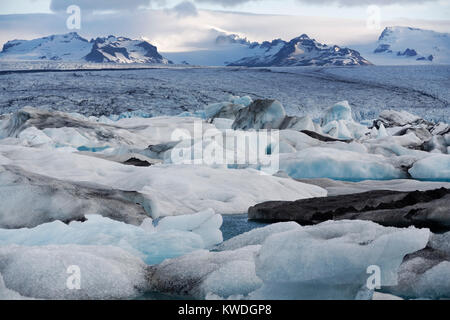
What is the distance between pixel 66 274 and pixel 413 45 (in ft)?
410

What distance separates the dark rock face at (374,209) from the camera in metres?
5.57

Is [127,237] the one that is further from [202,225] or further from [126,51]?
[126,51]

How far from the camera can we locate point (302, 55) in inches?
4397

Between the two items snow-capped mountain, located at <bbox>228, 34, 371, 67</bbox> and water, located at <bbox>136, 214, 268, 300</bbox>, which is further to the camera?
snow-capped mountain, located at <bbox>228, 34, 371, 67</bbox>

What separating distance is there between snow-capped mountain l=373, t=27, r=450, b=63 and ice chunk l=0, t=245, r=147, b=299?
9797 centimetres

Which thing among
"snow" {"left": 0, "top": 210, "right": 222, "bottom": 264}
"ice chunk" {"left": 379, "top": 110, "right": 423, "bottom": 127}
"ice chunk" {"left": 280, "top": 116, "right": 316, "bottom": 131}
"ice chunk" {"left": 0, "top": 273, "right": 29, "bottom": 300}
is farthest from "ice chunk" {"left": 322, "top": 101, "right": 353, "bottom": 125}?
"ice chunk" {"left": 0, "top": 273, "right": 29, "bottom": 300}

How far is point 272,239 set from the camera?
3.50 metres

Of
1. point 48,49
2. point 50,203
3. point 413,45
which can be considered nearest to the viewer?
point 50,203

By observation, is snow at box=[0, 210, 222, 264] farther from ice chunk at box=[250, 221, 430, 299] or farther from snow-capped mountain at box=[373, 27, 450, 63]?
snow-capped mountain at box=[373, 27, 450, 63]

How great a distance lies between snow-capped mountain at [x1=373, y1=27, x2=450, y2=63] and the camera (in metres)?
103

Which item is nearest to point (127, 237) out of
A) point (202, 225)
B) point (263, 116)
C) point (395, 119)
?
point (202, 225)

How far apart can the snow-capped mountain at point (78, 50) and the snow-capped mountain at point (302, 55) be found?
24.3 meters

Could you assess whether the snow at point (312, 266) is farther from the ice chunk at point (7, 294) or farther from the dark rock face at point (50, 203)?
the dark rock face at point (50, 203)
